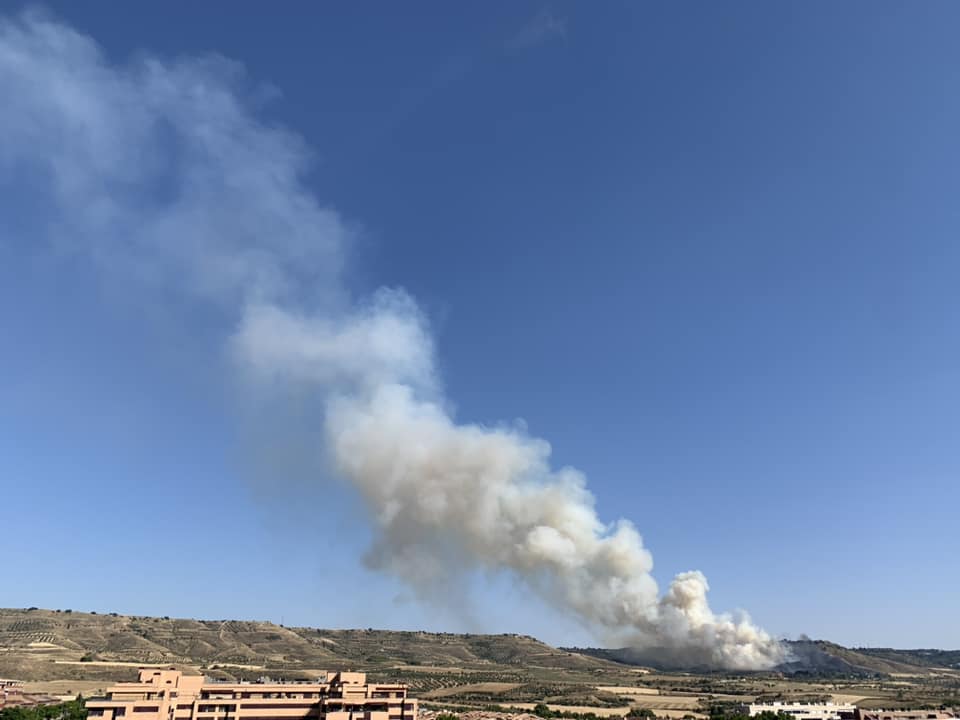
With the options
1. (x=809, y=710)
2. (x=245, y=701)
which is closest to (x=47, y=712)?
(x=245, y=701)

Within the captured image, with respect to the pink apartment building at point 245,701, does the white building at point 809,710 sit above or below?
below

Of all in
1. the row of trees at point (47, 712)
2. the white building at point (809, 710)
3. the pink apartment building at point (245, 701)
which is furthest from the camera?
the white building at point (809, 710)

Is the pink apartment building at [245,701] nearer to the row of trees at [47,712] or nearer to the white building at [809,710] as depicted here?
the row of trees at [47,712]

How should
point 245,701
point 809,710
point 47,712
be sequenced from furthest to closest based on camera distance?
point 809,710, point 47,712, point 245,701

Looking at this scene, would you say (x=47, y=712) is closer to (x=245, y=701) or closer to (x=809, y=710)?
(x=245, y=701)

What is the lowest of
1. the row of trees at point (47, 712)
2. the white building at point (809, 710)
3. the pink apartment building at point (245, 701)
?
the white building at point (809, 710)

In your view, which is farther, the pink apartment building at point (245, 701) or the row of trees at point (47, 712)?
the row of trees at point (47, 712)

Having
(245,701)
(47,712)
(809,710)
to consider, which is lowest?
(809,710)

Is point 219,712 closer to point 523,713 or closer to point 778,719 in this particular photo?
point 523,713

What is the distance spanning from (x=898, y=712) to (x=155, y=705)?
178860mm

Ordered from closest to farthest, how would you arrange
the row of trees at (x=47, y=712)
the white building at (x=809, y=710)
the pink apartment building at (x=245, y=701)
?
the pink apartment building at (x=245, y=701) → the row of trees at (x=47, y=712) → the white building at (x=809, y=710)

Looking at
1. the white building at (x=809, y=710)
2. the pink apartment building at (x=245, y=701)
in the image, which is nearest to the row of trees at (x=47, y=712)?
the pink apartment building at (x=245, y=701)

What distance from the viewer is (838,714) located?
189m

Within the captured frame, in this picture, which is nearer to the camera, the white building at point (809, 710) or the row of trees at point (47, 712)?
the row of trees at point (47, 712)
